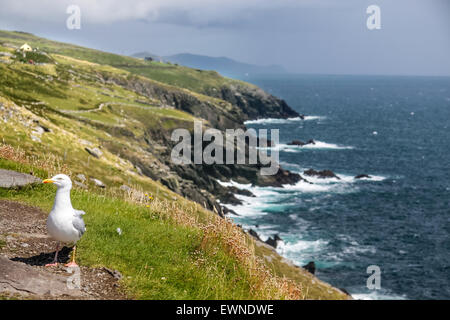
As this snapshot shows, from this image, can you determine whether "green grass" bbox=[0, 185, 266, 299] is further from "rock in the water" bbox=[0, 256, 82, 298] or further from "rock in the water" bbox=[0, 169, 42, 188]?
"rock in the water" bbox=[0, 256, 82, 298]

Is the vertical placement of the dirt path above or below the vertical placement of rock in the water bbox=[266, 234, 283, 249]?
above

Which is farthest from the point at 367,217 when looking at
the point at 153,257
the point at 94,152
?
the point at 153,257

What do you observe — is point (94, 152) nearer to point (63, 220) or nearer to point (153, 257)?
point (153, 257)

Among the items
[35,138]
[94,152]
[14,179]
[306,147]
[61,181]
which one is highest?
[61,181]

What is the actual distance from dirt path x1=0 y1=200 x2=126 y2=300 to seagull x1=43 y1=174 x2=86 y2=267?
63cm

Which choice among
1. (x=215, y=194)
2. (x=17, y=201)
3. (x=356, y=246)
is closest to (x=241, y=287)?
(x=17, y=201)

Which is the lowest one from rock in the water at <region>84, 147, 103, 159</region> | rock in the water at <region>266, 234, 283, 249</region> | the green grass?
rock in the water at <region>266, 234, 283, 249</region>

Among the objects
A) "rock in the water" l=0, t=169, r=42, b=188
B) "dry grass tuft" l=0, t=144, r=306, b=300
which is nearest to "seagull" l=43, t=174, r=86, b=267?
"dry grass tuft" l=0, t=144, r=306, b=300

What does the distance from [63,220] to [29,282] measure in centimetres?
168

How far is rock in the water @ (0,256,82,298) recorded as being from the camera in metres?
8.05

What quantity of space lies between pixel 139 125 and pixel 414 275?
54.2 meters

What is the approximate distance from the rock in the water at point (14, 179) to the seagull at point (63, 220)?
682cm

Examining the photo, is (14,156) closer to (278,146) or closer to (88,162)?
(88,162)

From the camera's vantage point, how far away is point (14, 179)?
15828 mm
